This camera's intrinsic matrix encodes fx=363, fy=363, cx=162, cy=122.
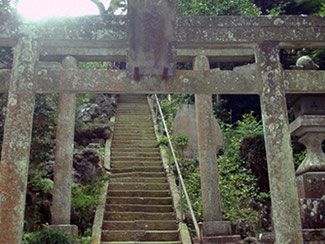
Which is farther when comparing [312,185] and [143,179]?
[143,179]


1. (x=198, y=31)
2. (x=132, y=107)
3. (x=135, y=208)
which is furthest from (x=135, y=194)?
(x=132, y=107)

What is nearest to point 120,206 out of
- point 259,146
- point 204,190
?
point 204,190

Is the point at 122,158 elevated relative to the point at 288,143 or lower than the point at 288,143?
elevated

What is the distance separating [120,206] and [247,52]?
422 centimetres

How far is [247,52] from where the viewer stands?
7.62m

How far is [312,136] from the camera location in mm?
6184

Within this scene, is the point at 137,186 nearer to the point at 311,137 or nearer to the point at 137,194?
the point at 137,194

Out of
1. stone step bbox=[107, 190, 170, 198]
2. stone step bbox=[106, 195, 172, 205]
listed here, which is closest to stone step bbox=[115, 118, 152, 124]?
stone step bbox=[107, 190, 170, 198]

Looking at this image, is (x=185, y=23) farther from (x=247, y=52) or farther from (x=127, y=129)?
(x=127, y=129)

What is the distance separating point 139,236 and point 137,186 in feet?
6.58

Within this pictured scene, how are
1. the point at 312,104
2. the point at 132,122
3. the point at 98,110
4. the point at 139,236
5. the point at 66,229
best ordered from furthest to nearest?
the point at 132,122 → the point at 98,110 → the point at 139,236 → the point at 66,229 → the point at 312,104

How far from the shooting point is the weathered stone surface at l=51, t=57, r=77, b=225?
675cm

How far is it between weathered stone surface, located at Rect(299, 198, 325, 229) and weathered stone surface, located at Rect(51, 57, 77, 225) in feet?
13.4

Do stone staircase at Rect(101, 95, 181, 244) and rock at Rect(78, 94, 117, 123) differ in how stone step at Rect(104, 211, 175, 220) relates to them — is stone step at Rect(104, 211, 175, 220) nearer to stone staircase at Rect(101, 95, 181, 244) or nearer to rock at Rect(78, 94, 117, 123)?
stone staircase at Rect(101, 95, 181, 244)
